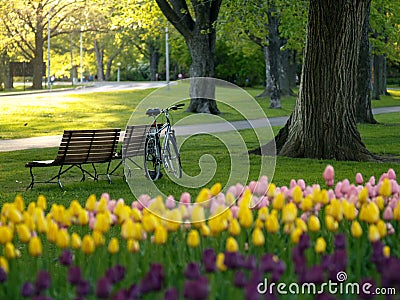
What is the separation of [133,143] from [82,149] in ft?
2.55

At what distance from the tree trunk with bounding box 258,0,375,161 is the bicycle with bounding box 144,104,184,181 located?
359cm

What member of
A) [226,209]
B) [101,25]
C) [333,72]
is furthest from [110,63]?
[226,209]

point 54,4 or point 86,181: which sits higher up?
point 54,4

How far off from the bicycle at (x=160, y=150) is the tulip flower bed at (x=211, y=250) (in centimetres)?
623

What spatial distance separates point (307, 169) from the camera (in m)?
14.3

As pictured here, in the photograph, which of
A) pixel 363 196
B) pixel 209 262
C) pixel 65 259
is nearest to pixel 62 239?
pixel 65 259

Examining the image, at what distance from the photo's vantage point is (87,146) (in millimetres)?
13305

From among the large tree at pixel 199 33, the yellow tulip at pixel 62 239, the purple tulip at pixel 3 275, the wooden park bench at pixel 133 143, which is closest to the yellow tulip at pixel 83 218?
the yellow tulip at pixel 62 239

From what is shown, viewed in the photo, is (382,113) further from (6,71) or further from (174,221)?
(6,71)

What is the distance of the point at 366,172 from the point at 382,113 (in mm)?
21147

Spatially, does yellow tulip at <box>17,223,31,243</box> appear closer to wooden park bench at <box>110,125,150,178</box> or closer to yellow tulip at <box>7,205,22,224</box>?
yellow tulip at <box>7,205,22,224</box>

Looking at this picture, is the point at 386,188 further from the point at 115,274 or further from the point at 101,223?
the point at 115,274

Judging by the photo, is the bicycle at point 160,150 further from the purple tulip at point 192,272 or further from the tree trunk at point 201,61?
the tree trunk at point 201,61

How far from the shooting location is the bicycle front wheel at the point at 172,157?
1263 cm
